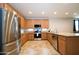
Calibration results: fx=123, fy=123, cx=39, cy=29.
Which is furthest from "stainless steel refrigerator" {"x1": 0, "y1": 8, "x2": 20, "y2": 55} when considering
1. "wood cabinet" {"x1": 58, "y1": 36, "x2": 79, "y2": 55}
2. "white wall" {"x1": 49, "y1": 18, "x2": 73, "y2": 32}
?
"white wall" {"x1": 49, "y1": 18, "x2": 73, "y2": 32}

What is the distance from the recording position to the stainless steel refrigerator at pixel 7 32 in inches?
88.6

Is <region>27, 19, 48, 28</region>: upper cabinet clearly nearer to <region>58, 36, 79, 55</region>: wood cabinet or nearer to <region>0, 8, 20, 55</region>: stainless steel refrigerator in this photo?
<region>58, 36, 79, 55</region>: wood cabinet

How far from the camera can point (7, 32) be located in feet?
7.79

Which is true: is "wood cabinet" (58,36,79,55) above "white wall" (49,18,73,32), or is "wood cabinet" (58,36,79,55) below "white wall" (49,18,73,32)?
below

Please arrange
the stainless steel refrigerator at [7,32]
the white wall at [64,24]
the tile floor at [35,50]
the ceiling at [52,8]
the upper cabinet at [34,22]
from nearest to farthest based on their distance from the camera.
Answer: the stainless steel refrigerator at [7,32] < the tile floor at [35,50] < the ceiling at [52,8] < the white wall at [64,24] < the upper cabinet at [34,22]

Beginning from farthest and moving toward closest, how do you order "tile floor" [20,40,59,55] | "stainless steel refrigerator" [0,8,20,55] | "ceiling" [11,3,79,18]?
"ceiling" [11,3,79,18] → "tile floor" [20,40,59,55] → "stainless steel refrigerator" [0,8,20,55]

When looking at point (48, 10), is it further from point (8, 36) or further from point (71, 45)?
point (8, 36)

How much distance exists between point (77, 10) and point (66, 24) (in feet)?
4.36

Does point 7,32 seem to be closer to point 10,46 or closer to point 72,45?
point 10,46

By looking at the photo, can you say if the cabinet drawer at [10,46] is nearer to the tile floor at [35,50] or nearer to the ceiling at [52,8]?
the tile floor at [35,50]

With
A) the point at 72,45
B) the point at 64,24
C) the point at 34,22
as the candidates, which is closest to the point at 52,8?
the point at 64,24

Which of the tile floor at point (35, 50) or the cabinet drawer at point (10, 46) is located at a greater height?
the cabinet drawer at point (10, 46)

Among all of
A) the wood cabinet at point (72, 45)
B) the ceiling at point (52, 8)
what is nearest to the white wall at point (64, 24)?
the ceiling at point (52, 8)

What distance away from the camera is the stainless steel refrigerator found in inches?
88.6
